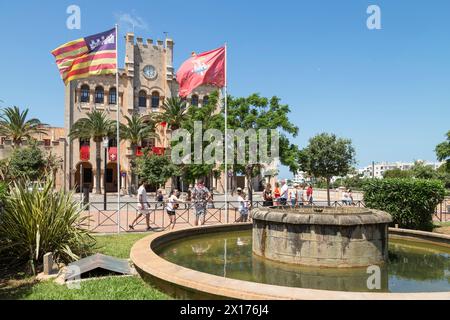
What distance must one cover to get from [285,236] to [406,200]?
8777 mm

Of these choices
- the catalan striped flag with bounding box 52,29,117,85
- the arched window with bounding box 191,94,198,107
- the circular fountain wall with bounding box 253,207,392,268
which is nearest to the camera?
the circular fountain wall with bounding box 253,207,392,268

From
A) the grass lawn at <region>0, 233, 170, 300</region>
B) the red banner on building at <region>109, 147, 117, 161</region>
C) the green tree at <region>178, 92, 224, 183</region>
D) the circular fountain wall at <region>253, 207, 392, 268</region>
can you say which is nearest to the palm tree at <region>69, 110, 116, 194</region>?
the red banner on building at <region>109, 147, 117, 161</region>

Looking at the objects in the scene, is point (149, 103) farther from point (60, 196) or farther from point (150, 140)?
point (60, 196)

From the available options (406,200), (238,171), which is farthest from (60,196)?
(238,171)

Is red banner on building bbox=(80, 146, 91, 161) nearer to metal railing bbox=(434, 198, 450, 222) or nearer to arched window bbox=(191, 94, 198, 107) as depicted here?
arched window bbox=(191, 94, 198, 107)

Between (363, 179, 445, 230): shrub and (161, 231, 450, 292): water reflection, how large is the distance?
4249mm

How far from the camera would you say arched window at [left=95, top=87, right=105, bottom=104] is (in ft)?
155

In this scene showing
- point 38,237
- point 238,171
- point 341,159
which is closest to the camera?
point 38,237

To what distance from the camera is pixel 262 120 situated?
21016mm

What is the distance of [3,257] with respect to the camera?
752 cm
